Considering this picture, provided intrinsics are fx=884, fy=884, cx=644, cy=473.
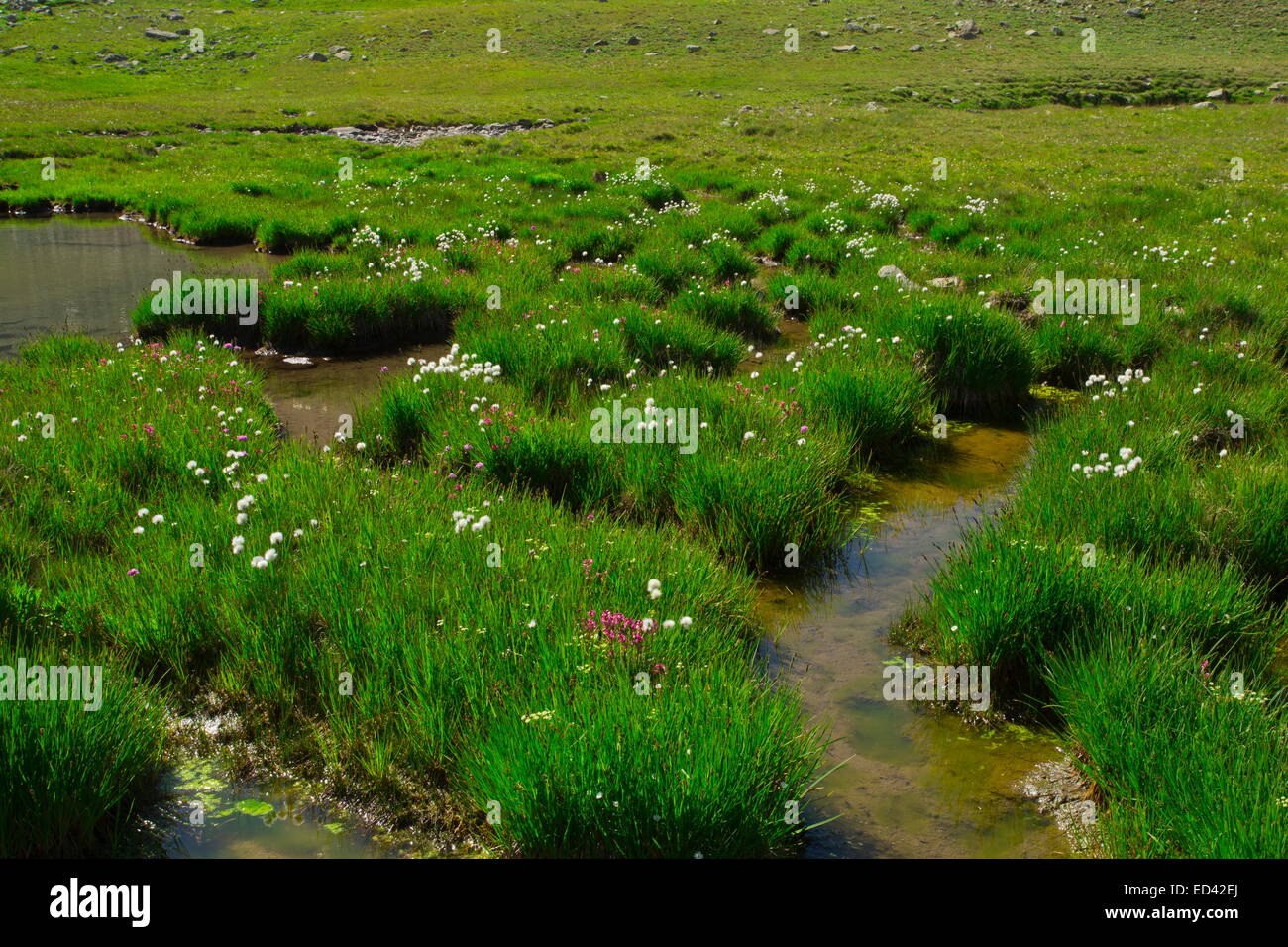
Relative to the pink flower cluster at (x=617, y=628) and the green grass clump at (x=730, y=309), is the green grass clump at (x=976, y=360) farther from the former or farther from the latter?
the pink flower cluster at (x=617, y=628)

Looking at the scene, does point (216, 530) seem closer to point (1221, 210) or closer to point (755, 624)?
point (755, 624)

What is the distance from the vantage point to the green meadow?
4215mm

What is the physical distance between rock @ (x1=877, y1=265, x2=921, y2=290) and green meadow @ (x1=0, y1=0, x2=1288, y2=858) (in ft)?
0.36

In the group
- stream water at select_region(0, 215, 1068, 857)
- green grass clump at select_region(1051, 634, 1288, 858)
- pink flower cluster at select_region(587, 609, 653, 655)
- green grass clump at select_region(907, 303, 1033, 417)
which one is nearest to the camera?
green grass clump at select_region(1051, 634, 1288, 858)

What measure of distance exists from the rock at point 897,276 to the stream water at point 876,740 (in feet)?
14.8

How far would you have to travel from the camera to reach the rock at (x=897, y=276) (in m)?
14.2

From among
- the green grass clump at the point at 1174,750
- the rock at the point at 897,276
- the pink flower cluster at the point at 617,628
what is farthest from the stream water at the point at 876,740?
the rock at the point at 897,276

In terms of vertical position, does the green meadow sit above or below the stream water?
above

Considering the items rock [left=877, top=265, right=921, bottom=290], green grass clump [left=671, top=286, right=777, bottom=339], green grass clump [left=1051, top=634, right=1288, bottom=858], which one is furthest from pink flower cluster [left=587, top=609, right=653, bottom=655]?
rock [left=877, top=265, right=921, bottom=290]

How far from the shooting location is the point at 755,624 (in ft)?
20.8

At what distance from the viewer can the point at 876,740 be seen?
518 cm

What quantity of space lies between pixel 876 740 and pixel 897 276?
35.4 ft

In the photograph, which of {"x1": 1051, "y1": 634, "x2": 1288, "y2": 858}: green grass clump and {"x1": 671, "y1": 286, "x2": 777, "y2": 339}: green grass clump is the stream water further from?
{"x1": 671, "y1": 286, "x2": 777, "y2": 339}: green grass clump
